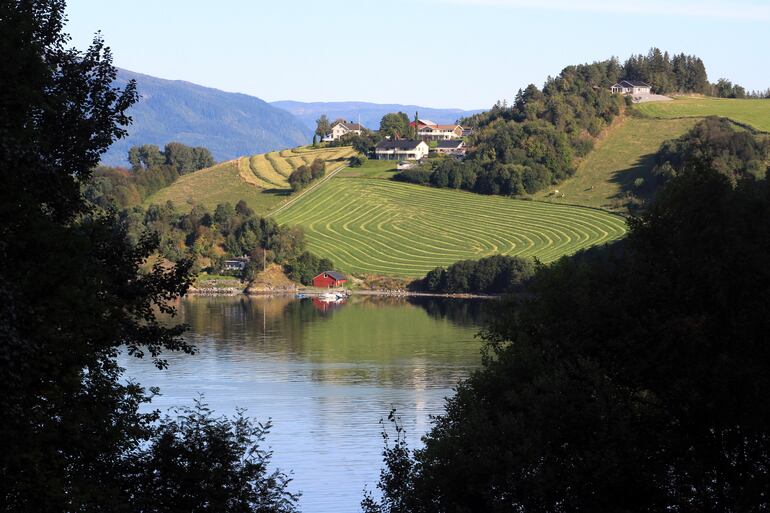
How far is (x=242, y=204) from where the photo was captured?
153 metres

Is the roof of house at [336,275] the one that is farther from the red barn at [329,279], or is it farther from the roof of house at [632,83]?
the roof of house at [632,83]

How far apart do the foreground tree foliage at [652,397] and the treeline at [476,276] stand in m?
98.3

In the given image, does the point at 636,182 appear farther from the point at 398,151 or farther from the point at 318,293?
the point at 398,151

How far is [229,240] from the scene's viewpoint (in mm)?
144750

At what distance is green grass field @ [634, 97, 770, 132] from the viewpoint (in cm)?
16412

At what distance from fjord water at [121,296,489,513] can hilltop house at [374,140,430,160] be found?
71.6 m

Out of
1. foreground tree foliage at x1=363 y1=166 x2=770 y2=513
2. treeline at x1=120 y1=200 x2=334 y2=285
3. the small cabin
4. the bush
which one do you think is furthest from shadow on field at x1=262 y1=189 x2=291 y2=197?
foreground tree foliage at x1=363 y1=166 x2=770 y2=513

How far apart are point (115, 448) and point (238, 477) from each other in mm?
3670

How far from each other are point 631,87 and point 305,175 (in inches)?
2517

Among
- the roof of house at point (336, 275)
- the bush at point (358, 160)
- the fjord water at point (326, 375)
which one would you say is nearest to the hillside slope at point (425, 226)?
the roof of house at point (336, 275)

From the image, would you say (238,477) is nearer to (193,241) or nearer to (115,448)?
(115,448)

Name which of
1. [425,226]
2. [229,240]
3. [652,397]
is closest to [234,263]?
[229,240]

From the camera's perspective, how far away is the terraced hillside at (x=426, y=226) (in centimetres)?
13625

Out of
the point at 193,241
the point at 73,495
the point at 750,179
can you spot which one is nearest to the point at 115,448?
the point at 73,495
